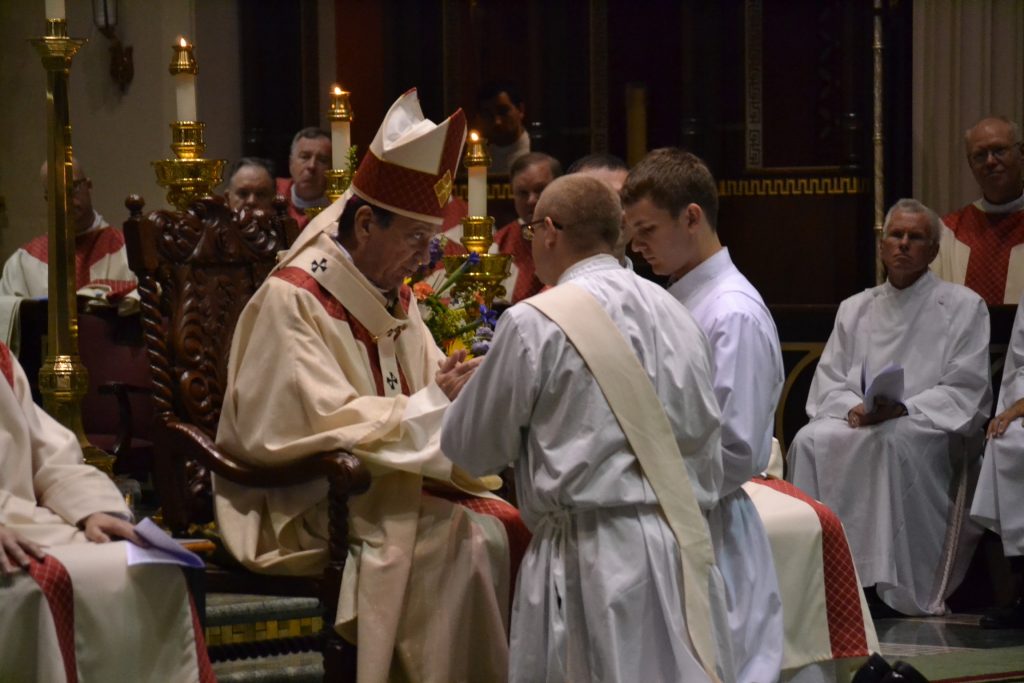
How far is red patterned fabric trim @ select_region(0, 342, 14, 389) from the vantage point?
12.6ft

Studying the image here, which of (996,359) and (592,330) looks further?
(996,359)

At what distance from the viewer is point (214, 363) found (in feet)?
14.6

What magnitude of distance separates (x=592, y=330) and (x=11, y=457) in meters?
1.35

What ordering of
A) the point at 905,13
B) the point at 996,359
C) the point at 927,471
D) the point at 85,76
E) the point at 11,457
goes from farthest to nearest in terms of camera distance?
the point at 85,76
the point at 905,13
the point at 996,359
the point at 927,471
the point at 11,457

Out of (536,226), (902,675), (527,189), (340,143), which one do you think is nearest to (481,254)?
(340,143)

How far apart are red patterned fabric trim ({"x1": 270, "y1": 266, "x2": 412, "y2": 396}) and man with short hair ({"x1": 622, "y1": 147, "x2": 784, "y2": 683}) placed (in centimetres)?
81

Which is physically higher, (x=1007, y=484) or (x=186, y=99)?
(x=186, y=99)

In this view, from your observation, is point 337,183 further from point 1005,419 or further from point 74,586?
point 1005,419

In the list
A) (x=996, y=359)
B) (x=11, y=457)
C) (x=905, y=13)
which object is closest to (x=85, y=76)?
(x=905, y=13)

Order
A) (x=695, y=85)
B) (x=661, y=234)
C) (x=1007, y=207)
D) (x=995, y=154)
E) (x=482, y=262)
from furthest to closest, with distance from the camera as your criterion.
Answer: (x=695, y=85) < (x=1007, y=207) < (x=995, y=154) < (x=482, y=262) < (x=661, y=234)

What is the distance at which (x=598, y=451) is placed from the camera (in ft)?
11.3

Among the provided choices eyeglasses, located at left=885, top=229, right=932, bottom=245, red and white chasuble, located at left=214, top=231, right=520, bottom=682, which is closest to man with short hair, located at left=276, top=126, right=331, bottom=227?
eyeglasses, located at left=885, top=229, right=932, bottom=245

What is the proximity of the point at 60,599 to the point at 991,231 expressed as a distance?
17.6 feet

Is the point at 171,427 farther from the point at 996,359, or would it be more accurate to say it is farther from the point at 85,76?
the point at 85,76
